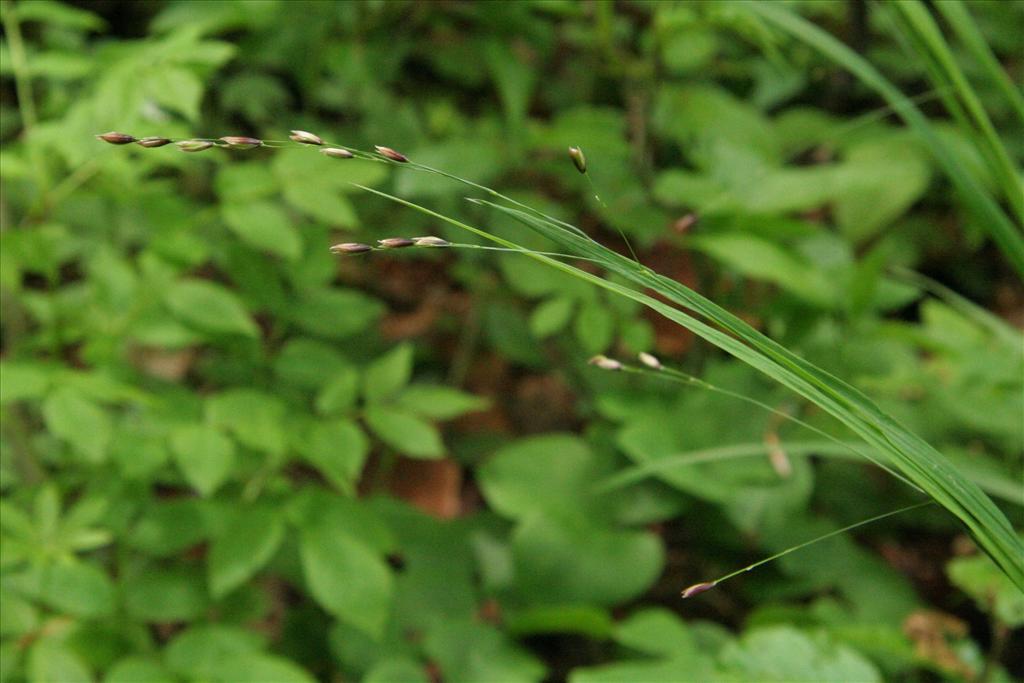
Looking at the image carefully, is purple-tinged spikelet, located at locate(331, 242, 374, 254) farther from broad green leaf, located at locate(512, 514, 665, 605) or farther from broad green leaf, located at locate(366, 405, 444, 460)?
broad green leaf, located at locate(512, 514, 665, 605)

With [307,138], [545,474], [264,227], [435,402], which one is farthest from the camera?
[545,474]

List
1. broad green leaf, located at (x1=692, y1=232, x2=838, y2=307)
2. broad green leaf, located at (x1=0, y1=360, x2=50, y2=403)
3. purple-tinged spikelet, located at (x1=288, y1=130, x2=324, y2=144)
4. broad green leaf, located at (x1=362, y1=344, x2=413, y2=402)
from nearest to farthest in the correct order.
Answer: purple-tinged spikelet, located at (x1=288, y1=130, x2=324, y2=144), broad green leaf, located at (x1=0, y1=360, x2=50, y2=403), broad green leaf, located at (x1=362, y1=344, x2=413, y2=402), broad green leaf, located at (x1=692, y1=232, x2=838, y2=307)

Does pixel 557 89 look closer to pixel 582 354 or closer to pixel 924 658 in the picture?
pixel 582 354

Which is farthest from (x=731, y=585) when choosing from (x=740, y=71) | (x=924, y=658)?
(x=740, y=71)

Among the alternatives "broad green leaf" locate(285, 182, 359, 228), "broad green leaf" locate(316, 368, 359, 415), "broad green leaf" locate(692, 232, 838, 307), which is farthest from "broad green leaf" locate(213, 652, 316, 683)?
"broad green leaf" locate(692, 232, 838, 307)

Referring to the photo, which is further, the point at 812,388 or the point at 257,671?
the point at 257,671

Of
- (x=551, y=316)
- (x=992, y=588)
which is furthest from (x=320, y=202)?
(x=992, y=588)

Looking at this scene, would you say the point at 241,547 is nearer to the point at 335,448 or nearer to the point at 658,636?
the point at 335,448
